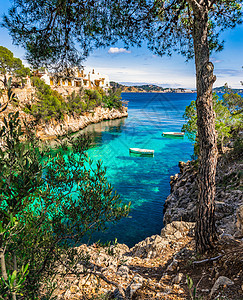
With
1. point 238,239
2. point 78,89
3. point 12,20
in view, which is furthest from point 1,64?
point 238,239

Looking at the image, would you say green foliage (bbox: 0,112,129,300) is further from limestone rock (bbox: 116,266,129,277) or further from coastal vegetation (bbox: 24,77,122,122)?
coastal vegetation (bbox: 24,77,122,122)

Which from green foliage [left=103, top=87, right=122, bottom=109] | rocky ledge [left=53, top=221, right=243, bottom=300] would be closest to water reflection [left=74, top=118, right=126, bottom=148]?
green foliage [left=103, top=87, right=122, bottom=109]

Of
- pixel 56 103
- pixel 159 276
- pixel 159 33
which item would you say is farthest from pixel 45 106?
pixel 159 276

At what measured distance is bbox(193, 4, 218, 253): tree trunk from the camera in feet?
16.4

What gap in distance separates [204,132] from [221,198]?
7.25 metres

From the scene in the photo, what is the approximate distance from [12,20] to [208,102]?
563 cm

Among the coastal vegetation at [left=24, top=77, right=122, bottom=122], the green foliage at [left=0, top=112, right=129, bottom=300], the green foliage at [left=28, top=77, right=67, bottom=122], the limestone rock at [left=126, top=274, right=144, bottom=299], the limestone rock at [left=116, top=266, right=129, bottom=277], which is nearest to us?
the green foliage at [left=0, top=112, right=129, bottom=300]

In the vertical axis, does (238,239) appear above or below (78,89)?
below

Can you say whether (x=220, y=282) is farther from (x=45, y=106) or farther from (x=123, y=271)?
(x=45, y=106)

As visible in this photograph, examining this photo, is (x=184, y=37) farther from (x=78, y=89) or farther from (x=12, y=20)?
(x=78, y=89)

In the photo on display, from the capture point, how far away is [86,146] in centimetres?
471

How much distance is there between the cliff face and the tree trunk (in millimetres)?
985

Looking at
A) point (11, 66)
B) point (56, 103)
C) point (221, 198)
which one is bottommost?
point (221, 198)

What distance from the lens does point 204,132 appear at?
516cm
